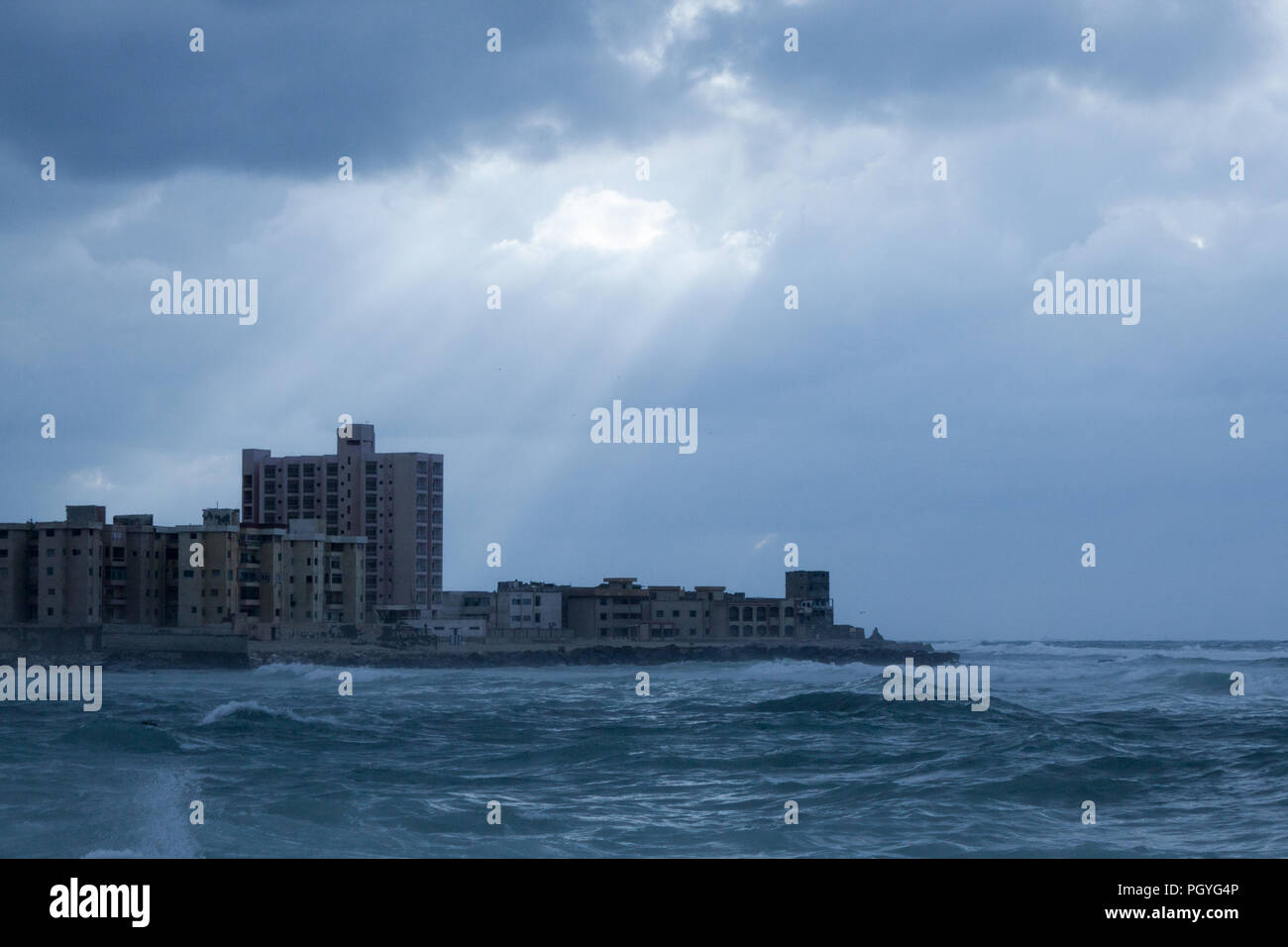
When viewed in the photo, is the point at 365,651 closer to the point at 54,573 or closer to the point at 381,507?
the point at 54,573

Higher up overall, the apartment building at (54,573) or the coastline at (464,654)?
the apartment building at (54,573)

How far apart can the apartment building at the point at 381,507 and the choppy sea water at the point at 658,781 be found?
97.0m

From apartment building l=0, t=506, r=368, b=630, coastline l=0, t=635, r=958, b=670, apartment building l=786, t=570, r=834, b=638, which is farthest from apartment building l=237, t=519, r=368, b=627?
apartment building l=786, t=570, r=834, b=638

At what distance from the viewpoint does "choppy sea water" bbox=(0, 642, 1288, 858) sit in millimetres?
14953

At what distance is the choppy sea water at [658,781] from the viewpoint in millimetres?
14953

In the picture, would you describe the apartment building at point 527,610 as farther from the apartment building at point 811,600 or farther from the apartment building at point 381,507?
the apartment building at point 811,600

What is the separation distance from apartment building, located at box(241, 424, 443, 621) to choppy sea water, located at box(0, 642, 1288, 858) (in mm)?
96974

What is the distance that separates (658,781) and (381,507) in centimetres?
11675

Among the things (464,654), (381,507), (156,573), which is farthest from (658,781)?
(381,507)

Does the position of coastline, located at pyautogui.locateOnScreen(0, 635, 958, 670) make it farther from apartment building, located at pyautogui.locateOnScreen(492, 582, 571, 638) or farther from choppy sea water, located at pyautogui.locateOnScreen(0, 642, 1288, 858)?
choppy sea water, located at pyautogui.locateOnScreen(0, 642, 1288, 858)

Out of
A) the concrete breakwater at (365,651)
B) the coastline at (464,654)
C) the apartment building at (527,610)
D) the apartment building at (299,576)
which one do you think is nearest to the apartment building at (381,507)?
the apartment building at (527,610)
